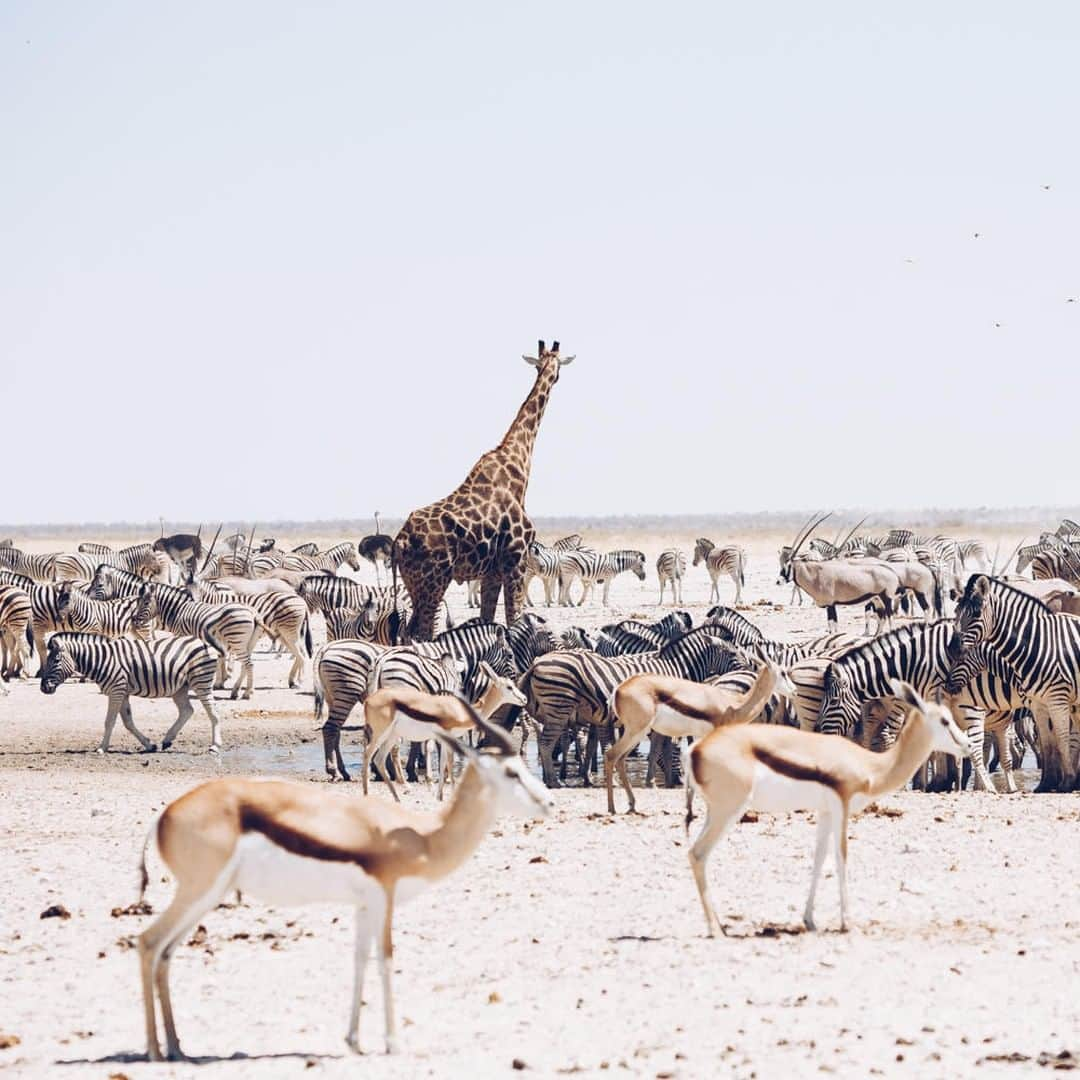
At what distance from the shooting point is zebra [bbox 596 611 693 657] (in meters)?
18.5

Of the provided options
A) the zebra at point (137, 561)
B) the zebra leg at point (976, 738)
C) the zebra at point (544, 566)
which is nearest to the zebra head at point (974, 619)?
the zebra leg at point (976, 738)

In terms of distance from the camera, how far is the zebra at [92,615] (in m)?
23.8

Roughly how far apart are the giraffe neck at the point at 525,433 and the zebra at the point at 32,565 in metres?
18.1

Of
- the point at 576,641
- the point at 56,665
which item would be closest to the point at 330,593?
the point at 576,641

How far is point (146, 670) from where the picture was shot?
57.5 ft

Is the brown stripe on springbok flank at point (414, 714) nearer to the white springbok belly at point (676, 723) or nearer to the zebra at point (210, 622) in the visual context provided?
the white springbok belly at point (676, 723)

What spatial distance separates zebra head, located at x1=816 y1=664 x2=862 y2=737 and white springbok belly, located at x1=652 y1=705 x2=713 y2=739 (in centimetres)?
191

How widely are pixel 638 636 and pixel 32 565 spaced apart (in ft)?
74.8

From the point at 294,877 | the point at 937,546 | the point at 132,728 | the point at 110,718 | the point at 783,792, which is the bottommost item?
the point at 132,728

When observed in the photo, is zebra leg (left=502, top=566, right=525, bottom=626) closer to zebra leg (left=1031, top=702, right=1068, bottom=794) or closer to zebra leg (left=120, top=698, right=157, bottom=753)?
zebra leg (left=120, top=698, right=157, bottom=753)

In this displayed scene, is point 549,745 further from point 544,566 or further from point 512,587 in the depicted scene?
point 544,566

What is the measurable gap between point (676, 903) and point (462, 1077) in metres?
3.22

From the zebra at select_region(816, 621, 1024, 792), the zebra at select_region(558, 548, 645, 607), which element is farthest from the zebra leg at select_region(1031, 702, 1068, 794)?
the zebra at select_region(558, 548, 645, 607)

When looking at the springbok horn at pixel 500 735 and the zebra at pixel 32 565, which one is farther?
the zebra at pixel 32 565
